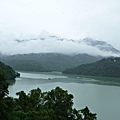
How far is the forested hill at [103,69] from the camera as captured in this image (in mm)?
133462

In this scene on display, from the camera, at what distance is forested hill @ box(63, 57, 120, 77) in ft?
438

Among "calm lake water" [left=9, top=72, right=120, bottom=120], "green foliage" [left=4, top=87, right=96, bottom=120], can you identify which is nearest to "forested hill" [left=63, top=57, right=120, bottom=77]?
"calm lake water" [left=9, top=72, right=120, bottom=120]

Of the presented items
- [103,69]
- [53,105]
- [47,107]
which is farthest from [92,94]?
[103,69]

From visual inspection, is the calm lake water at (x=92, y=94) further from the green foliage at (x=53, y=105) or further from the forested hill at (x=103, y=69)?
the forested hill at (x=103, y=69)

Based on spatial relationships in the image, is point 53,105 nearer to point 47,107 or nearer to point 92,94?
point 47,107

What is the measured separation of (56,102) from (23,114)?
9.41ft

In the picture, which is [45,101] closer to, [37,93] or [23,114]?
[37,93]

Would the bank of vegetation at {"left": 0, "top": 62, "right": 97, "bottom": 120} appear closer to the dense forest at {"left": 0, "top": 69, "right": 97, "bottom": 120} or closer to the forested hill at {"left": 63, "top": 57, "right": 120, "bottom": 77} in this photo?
the dense forest at {"left": 0, "top": 69, "right": 97, "bottom": 120}

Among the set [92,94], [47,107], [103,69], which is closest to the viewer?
[47,107]

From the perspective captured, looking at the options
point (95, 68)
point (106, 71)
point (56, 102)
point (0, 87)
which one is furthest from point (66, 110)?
point (95, 68)

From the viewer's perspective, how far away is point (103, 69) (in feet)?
459

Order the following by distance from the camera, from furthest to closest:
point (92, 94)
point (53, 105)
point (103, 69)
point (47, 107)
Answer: point (103, 69), point (92, 94), point (53, 105), point (47, 107)

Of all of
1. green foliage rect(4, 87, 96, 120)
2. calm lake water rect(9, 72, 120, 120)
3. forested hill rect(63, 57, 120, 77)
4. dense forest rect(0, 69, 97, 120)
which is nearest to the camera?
dense forest rect(0, 69, 97, 120)

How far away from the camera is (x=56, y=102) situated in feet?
51.7
